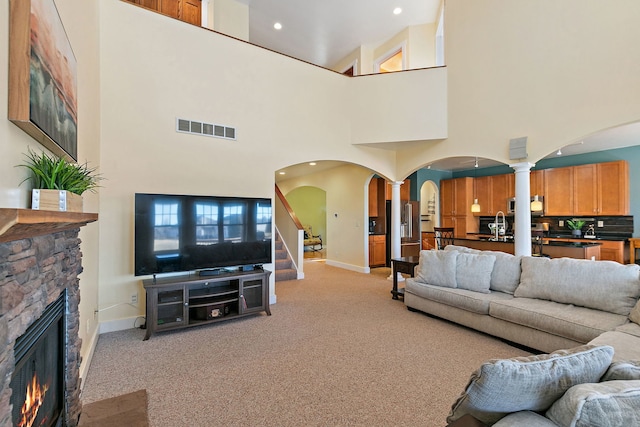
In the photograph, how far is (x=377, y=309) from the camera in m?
4.37

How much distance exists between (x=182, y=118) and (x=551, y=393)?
14.5ft

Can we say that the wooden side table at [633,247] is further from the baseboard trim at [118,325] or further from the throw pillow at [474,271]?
the baseboard trim at [118,325]

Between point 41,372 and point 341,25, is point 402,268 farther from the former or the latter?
point 341,25

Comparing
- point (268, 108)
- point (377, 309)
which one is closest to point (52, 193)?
point (268, 108)

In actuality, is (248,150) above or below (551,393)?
above

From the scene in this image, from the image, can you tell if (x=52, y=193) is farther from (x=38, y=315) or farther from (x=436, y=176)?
(x=436, y=176)

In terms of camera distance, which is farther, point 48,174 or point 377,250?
point 377,250

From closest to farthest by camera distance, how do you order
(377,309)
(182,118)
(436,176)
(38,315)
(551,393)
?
(551,393) → (38,315) → (182,118) → (377,309) → (436,176)

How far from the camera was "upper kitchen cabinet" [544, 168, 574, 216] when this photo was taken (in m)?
6.75

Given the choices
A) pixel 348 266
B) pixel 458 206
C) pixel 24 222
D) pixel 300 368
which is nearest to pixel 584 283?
pixel 300 368

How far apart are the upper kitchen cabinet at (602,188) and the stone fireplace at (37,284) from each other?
8566 millimetres

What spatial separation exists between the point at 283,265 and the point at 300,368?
3.92 meters

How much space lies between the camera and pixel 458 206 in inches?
347

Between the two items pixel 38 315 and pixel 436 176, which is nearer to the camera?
pixel 38 315
